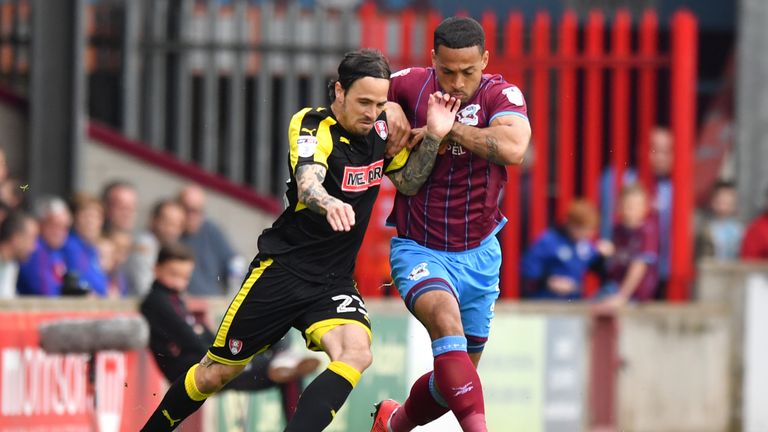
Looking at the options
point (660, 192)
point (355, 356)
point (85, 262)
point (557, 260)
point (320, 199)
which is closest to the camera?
point (320, 199)

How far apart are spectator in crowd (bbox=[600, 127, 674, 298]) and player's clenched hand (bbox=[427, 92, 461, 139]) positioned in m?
6.81

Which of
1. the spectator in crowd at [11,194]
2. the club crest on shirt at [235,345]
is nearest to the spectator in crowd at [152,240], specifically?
the spectator in crowd at [11,194]

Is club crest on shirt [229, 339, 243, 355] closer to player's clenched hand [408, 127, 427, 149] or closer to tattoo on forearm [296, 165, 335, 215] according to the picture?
tattoo on forearm [296, 165, 335, 215]

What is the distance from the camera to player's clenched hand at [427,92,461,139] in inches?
320

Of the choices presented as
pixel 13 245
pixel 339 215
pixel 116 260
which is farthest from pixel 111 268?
pixel 339 215

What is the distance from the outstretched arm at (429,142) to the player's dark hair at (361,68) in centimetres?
32

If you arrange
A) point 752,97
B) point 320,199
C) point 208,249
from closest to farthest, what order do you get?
point 320,199 → point 208,249 → point 752,97

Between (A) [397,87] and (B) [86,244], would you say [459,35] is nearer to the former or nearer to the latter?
(A) [397,87]

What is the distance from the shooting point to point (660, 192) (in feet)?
49.4

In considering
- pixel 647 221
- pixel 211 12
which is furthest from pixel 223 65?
pixel 647 221

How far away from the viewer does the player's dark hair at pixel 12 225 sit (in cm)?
1180

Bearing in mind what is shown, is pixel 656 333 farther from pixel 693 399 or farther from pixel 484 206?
Answer: pixel 484 206

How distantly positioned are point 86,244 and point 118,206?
2.90ft

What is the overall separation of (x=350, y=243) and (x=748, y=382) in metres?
7.31
